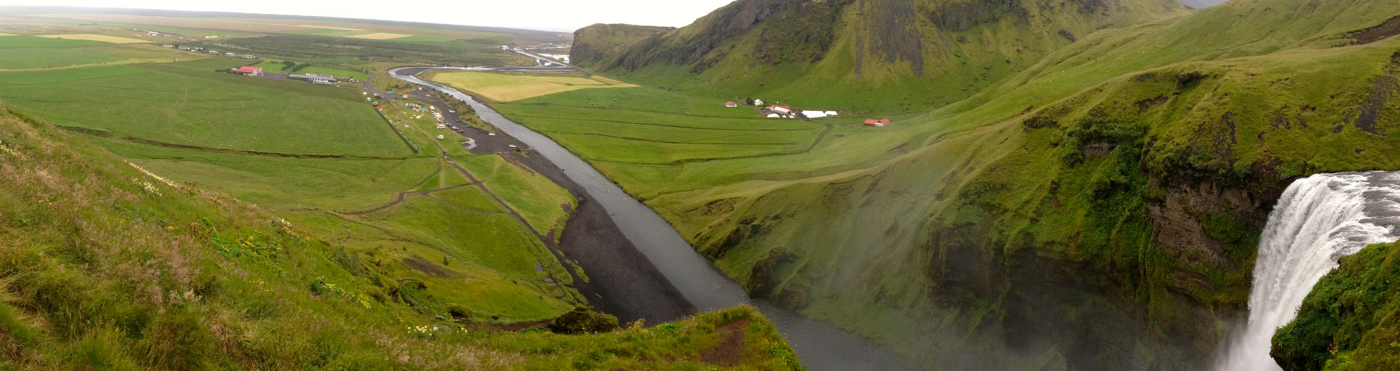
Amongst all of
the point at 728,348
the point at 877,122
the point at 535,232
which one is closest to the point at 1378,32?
the point at 877,122

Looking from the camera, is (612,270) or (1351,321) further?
(612,270)

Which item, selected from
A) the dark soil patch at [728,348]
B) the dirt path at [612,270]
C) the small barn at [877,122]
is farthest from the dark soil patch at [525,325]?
the small barn at [877,122]

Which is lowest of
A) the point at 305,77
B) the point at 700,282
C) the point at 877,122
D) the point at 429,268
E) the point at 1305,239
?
the point at 700,282

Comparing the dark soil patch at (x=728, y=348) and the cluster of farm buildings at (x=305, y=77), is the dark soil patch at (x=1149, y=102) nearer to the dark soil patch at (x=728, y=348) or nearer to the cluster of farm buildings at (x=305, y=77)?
the dark soil patch at (x=728, y=348)

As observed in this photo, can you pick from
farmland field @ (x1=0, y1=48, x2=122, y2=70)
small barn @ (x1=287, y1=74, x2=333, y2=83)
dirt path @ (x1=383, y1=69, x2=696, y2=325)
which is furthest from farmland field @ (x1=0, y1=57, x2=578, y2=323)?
small barn @ (x1=287, y1=74, x2=333, y2=83)

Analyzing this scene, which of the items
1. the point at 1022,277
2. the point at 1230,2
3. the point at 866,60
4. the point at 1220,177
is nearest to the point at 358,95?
the point at 866,60

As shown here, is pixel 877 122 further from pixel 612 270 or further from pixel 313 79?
pixel 313 79
